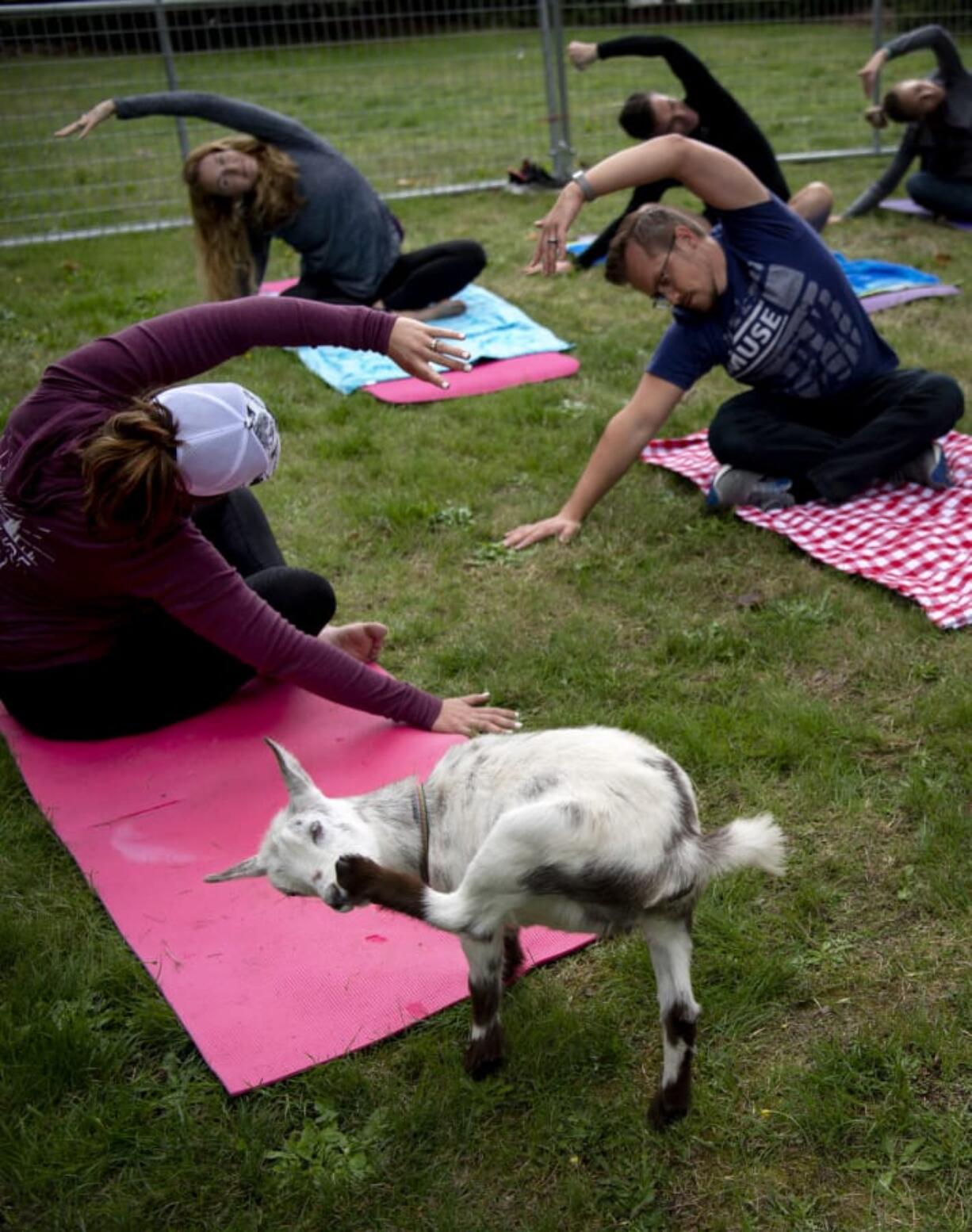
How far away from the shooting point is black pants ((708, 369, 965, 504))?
489 cm

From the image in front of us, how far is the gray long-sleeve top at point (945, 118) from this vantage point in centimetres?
834

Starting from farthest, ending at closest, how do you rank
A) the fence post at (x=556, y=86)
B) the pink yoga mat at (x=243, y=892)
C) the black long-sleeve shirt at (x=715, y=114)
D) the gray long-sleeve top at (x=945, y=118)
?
the fence post at (x=556, y=86) < the gray long-sleeve top at (x=945, y=118) < the black long-sleeve shirt at (x=715, y=114) < the pink yoga mat at (x=243, y=892)

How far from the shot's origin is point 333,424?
6.22 m

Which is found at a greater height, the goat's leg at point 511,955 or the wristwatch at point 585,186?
the wristwatch at point 585,186

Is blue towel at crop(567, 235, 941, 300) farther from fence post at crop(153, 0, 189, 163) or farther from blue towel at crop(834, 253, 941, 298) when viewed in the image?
fence post at crop(153, 0, 189, 163)

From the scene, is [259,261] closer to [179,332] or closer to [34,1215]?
[179,332]

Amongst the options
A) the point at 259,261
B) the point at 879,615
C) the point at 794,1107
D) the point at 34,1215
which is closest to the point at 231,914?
the point at 34,1215

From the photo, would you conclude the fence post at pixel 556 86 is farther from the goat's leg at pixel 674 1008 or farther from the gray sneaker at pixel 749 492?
the goat's leg at pixel 674 1008

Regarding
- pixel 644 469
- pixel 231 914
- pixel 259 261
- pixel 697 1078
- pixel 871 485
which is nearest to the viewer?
pixel 697 1078

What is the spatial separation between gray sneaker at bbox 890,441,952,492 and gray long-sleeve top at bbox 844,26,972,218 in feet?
14.8

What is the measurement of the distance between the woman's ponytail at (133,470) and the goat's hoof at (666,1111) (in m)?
1.77

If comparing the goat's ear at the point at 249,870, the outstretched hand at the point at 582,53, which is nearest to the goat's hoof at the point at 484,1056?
the goat's ear at the point at 249,870

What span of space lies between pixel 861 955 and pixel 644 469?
301cm

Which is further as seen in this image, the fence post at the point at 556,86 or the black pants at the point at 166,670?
the fence post at the point at 556,86
